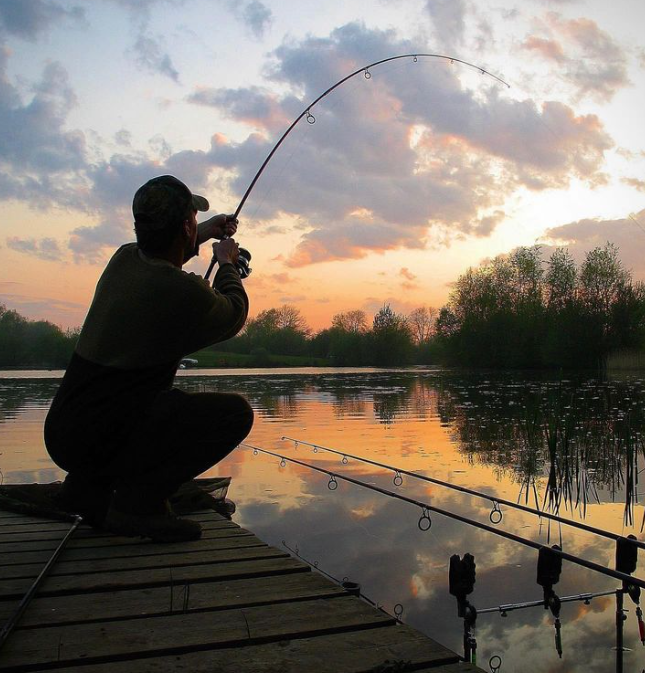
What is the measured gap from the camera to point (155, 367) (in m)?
3.03

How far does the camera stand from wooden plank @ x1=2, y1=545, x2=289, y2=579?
2.93m

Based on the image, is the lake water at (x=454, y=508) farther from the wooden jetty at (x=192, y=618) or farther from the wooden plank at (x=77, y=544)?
the wooden plank at (x=77, y=544)

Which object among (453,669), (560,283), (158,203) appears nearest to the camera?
(453,669)

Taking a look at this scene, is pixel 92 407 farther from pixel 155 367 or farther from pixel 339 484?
pixel 339 484

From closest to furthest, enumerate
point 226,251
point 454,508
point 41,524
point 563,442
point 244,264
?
point 226,251, point 244,264, point 41,524, point 454,508, point 563,442

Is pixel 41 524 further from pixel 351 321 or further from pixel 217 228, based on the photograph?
pixel 351 321

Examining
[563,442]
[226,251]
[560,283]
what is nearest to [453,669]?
[226,251]

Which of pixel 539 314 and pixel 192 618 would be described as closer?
pixel 192 618

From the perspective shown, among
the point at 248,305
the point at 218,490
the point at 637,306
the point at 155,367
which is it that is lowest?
the point at 218,490

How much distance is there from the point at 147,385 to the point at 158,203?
0.83 m

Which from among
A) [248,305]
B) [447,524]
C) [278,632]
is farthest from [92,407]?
[447,524]

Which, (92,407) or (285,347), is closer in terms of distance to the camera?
(92,407)

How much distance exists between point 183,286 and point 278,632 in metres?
1.46

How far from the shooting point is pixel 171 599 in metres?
2.51
